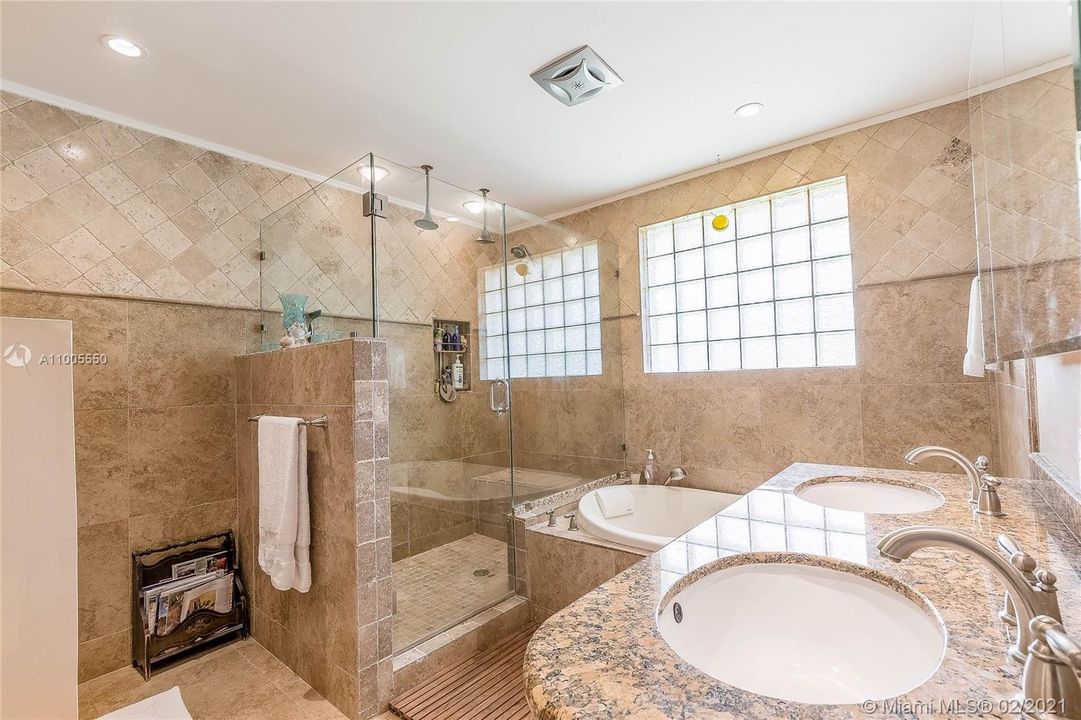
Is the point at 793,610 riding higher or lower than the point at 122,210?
lower

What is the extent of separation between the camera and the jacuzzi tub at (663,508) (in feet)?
9.48

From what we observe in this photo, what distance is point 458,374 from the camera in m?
2.53

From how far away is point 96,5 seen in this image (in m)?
1.62

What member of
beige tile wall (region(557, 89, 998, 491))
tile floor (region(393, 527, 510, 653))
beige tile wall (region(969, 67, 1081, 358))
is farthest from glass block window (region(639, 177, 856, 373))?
tile floor (region(393, 527, 510, 653))

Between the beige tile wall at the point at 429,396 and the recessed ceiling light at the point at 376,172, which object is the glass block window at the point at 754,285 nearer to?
the beige tile wall at the point at 429,396

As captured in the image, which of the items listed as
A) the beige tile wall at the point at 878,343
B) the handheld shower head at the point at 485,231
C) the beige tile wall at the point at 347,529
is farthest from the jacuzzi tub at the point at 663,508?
the handheld shower head at the point at 485,231

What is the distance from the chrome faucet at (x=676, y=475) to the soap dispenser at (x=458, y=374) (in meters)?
1.52

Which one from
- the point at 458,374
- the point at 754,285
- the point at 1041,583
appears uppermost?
the point at 754,285

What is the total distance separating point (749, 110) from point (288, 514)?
113 inches

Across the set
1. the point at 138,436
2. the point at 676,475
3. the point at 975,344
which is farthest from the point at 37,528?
the point at 975,344

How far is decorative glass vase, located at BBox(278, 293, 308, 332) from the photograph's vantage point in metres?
2.41

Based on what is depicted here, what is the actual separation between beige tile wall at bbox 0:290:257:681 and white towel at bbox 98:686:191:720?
0.46 meters

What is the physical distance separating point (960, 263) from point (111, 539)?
4278mm
